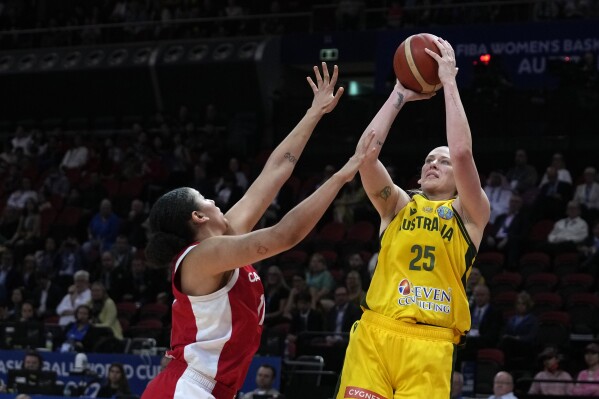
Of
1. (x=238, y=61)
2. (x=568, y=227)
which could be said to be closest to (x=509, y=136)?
(x=568, y=227)

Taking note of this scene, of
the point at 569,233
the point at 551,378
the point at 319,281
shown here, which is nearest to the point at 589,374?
the point at 551,378

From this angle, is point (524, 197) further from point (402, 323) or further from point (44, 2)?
point (44, 2)

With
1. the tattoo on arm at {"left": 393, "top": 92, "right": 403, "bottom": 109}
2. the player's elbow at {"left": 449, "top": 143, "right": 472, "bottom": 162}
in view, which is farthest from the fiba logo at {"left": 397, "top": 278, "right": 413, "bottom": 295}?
the tattoo on arm at {"left": 393, "top": 92, "right": 403, "bottom": 109}

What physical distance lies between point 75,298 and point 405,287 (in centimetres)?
1120

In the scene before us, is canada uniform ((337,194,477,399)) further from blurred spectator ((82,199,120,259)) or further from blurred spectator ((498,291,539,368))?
blurred spectator ((82,199,120,259))

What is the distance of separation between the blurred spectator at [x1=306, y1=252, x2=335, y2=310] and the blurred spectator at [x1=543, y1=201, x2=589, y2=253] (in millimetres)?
2991

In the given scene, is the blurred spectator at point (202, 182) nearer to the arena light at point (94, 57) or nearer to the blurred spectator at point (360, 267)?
the blurred spectator at point (360, 267)

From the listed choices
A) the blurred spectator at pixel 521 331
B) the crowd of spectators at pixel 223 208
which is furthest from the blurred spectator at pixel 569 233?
the blurred spectator at pixel 521 331

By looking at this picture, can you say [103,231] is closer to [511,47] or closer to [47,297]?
[47,297]

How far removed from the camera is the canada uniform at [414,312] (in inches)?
225

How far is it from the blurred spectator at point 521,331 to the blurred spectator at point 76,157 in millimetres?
11484

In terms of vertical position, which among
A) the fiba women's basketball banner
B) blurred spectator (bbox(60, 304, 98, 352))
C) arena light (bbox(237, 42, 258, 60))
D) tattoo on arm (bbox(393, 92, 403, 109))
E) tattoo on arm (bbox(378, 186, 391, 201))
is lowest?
blurred spectator (bbox(60, 304, 98, 352))

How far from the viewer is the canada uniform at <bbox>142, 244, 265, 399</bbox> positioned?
16.5ft

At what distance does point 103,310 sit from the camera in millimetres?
15445
